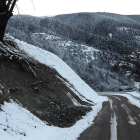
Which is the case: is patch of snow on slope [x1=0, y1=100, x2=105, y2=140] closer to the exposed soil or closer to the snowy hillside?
the exposed soil

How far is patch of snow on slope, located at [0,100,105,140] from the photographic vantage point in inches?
294

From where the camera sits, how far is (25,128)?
8359 mm

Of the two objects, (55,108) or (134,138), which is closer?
(134,138)

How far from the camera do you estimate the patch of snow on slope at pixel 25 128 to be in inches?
294

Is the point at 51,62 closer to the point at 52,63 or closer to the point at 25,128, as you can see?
the point at 52,63

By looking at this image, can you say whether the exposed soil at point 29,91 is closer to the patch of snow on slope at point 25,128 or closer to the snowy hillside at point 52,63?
the patch of snow on slope at point 25,128

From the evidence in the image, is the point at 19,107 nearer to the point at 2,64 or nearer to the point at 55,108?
the point at 55,108

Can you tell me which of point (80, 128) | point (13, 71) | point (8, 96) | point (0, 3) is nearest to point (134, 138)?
point (80, 128)

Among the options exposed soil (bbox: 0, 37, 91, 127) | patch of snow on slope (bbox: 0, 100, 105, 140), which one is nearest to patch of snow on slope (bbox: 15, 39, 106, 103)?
exposed soil (bbox: 0, 37, 91, 127)

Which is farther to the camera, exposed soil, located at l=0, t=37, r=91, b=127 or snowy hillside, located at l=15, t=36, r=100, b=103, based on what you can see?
snowy hillside, located at l=15, t=36, r=100, b=103

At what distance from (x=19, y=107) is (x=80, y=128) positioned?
327 centimetres

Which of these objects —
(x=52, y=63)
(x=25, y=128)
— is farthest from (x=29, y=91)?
(x=52, y=63)

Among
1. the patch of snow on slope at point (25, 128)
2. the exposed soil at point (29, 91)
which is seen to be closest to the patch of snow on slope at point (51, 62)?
the exposed soil at point (29, 91)

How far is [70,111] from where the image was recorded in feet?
42.8
